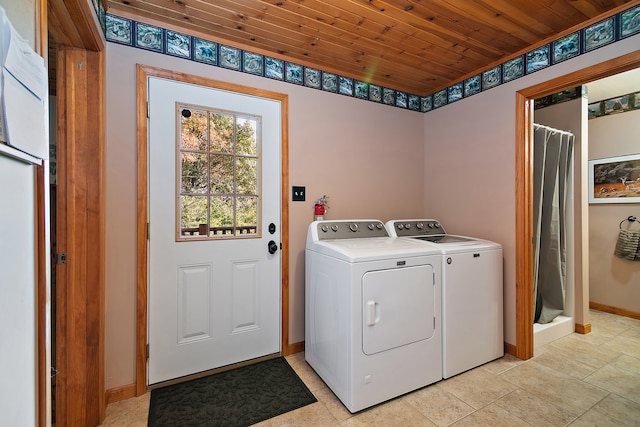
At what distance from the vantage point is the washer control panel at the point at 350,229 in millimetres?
2219

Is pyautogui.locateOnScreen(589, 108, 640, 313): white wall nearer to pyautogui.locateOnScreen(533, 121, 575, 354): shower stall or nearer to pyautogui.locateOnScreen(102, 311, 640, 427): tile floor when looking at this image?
pyautogui.locateOnScreen(533, 121, 575, 354): shower stall

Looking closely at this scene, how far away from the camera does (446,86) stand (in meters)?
2.87

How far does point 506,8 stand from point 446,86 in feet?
3.64

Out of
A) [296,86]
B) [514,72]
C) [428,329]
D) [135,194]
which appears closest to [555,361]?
[428,329]

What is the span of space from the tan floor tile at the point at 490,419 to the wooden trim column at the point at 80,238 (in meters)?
2.06

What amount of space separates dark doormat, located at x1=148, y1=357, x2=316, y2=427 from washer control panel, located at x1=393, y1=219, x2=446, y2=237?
142 centimetres

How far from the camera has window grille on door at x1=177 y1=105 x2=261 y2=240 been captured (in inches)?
78.8

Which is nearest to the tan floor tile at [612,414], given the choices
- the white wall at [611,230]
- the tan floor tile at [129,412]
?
the white wall at [611,230]

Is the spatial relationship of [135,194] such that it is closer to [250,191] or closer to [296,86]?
[250,191]

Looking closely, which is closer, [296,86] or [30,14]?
[30,14]

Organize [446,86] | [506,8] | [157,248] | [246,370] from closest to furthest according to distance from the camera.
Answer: [506,8]
[157,248]
[246,370]
[446,86]

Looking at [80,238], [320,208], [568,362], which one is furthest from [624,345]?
[80,238]

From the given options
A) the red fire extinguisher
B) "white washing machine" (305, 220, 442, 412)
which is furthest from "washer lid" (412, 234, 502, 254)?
the red fire extinguisher

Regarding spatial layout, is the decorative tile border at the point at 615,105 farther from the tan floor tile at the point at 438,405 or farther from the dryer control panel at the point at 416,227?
the tan floor tile at the point at 438,405
